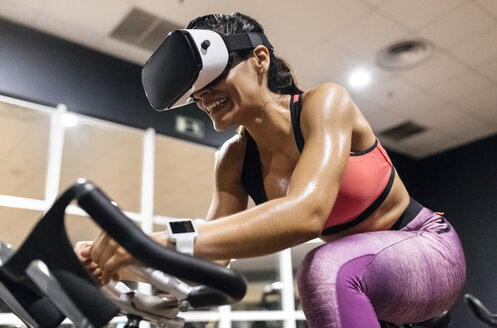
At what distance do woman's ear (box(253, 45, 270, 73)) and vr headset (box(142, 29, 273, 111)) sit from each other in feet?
0.05

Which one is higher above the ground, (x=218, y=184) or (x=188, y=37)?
(x=188, y=37)

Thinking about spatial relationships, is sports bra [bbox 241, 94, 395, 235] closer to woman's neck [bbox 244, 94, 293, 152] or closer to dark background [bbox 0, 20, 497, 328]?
woman's neck [bbox 244, 94, 293, 152]

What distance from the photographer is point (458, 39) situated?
409 centimetres

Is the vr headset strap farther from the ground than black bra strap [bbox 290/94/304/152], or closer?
farther from the ground

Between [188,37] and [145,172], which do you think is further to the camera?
[145,172]

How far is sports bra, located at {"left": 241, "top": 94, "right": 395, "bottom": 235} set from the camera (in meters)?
1.04

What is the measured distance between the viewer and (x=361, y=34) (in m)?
3.95

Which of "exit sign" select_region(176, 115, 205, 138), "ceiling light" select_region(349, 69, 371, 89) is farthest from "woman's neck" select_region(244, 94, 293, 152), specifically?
"ceiling light" select_region(349, 69, 371, 89)

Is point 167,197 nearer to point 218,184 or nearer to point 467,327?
point 467,327

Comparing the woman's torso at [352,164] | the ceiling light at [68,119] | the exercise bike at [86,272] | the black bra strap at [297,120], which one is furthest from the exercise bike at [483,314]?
the ceiling light at [68,119]

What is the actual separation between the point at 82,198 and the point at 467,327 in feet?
19.6

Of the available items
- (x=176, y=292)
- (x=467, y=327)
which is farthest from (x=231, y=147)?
(x=467, y=327)

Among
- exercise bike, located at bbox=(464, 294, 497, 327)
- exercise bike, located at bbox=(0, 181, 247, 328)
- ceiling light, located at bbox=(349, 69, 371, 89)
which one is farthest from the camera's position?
ceiling light, located at bbox=(349, 69, 371, 89)

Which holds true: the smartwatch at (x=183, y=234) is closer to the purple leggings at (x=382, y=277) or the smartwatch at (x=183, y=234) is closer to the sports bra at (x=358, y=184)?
the purple leggings at (x=382, y=277)
